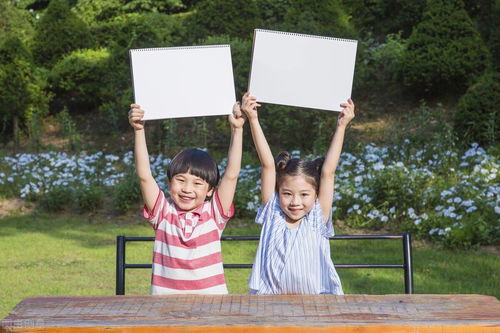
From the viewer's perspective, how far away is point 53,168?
911 centimetres

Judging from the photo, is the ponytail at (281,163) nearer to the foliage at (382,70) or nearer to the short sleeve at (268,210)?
the short sleeve at (268,210)

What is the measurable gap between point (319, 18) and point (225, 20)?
4.68 ft

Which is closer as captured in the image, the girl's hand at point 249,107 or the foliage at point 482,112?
the girl's hand at point 249,107

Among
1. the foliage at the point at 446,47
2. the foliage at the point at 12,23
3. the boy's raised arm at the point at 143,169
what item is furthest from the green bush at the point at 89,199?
the foliage at the point at 12,23

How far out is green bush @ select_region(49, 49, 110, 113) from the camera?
38.0 feet

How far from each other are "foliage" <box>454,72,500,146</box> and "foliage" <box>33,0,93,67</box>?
274 inches

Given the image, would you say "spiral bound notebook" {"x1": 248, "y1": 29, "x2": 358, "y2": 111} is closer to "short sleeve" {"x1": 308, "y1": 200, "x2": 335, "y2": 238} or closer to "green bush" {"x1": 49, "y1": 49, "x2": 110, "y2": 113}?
"short sleeve" {"x1": 308, "y1": 200, "x2": 335, "y2": 238}

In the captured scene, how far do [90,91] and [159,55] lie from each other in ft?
29.3

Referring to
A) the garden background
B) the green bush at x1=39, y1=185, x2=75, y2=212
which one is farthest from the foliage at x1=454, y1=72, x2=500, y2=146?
the green bush at x1=39, y1=185, x2=75, y2=212

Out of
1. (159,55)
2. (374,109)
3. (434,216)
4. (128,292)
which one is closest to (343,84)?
(159,55)

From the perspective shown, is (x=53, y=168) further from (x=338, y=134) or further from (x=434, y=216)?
(x=338, y=134)

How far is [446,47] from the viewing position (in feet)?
31.4

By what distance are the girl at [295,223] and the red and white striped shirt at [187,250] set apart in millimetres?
181

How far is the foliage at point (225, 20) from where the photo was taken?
10.6m
